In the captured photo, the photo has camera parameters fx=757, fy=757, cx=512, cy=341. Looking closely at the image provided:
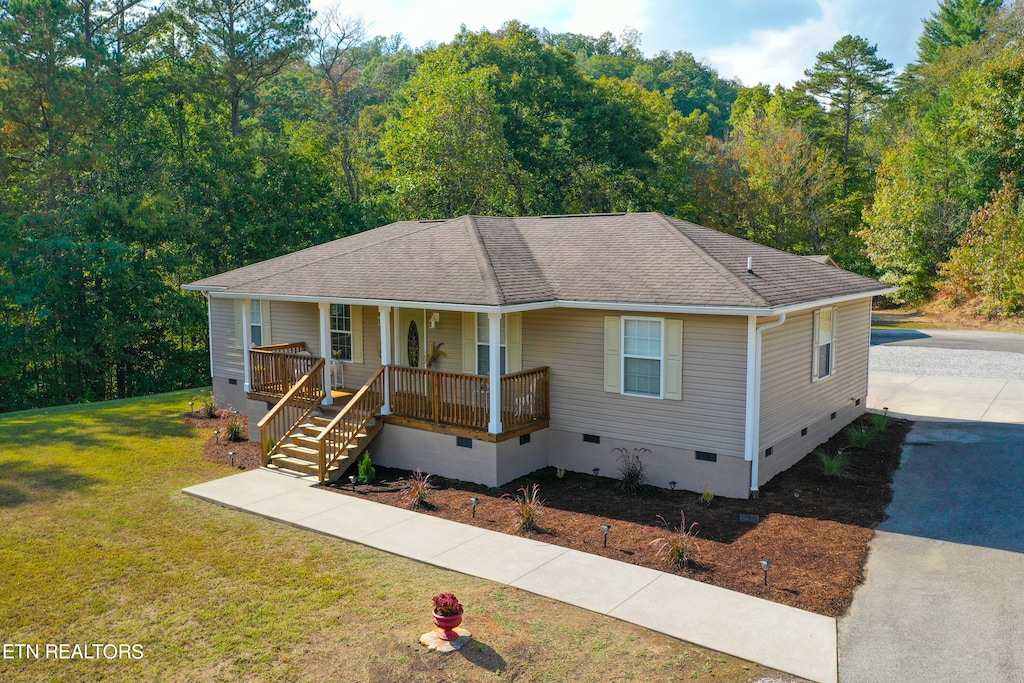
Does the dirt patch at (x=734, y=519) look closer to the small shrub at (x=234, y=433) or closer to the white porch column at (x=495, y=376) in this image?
the white porch column at (x=495, y=376)

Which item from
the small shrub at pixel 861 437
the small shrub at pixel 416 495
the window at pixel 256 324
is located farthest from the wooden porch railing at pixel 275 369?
the small shrub at pixel 861 437

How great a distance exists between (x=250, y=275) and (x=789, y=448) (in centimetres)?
1312

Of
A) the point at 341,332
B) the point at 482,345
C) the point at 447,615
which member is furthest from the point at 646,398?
the point at 341,332

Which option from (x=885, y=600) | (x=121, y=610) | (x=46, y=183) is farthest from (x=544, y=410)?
(x=46, y=183)

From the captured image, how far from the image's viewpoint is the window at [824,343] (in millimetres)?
13982

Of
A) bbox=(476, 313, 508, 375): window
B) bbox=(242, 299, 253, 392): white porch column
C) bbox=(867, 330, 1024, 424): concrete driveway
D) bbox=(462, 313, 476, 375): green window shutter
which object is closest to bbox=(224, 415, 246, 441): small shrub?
bbox=(242, 299, 253, 392): white porch column

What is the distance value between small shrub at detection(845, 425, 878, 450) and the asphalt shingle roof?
275cm

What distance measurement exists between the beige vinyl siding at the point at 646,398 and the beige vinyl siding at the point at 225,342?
29.1ft

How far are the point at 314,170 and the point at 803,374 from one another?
79.5 feet

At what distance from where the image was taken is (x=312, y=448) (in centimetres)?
1380

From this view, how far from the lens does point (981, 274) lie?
36.5 metres

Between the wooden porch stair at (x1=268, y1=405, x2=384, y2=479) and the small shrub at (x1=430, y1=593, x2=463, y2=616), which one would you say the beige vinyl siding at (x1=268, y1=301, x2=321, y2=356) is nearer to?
the wooden porch stair at (x1=268, y1=405, x2=384, y2=479)

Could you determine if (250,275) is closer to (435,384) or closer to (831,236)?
(435,384)

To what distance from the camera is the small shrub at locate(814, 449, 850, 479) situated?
1254 cm
